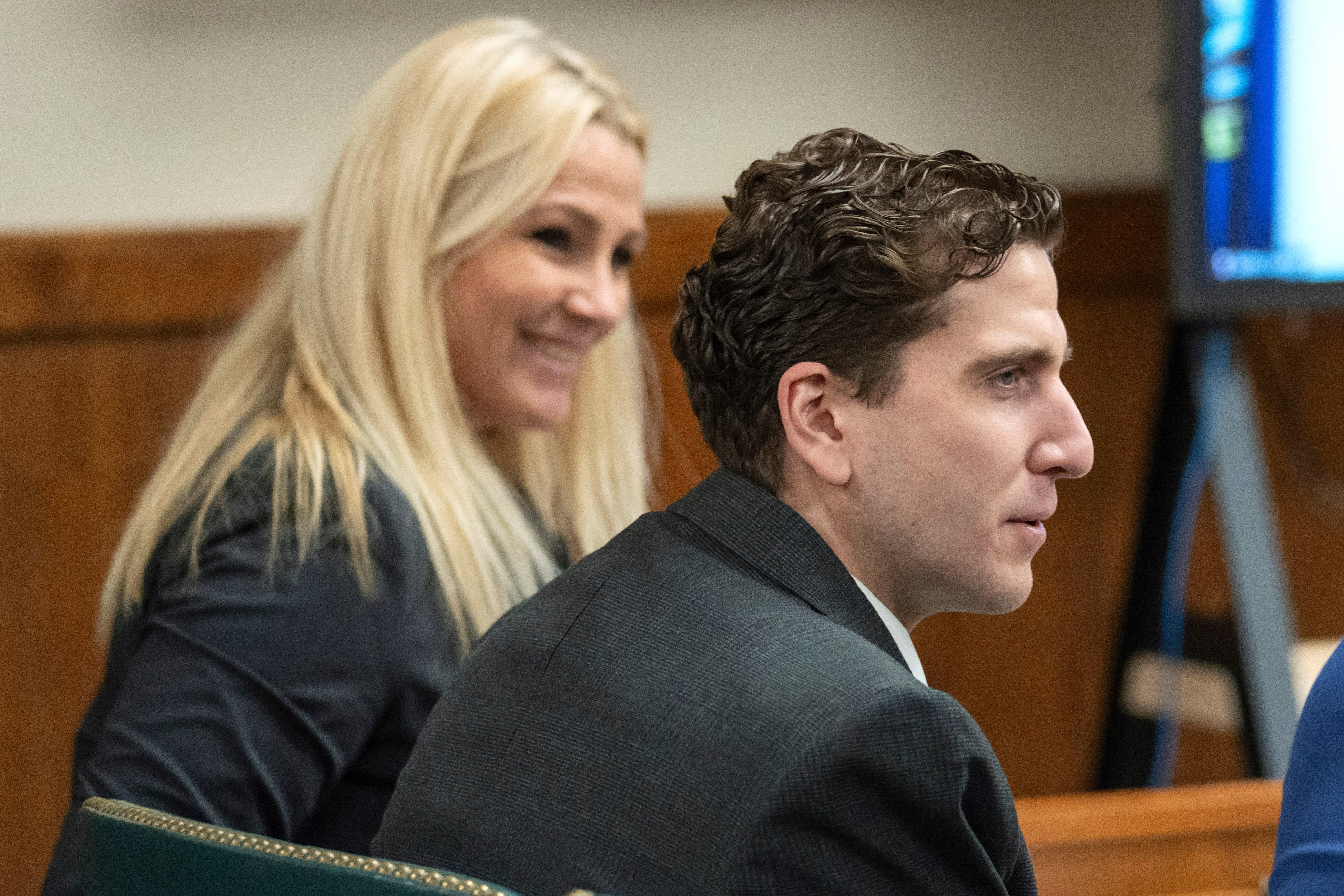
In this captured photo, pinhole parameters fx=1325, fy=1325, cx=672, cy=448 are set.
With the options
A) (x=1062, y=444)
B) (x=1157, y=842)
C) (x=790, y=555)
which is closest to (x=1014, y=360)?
(x=1062, y=444)

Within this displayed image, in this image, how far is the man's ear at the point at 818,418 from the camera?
0.77 meters

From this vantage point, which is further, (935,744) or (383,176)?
(383,176)

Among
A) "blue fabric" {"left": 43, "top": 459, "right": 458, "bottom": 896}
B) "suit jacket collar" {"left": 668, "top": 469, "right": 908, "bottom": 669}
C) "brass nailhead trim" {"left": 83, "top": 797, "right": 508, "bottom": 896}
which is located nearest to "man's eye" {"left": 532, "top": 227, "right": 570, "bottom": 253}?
"blue fabric" {"left": 43, "top": 459, "right": 458, "bottom": 896}

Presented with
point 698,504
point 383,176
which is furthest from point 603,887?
point 383,176

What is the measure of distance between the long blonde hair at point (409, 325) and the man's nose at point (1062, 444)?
0.58 meters

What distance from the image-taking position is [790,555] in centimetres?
76

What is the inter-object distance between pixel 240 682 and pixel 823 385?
0.55m

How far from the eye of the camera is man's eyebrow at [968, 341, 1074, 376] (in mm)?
751

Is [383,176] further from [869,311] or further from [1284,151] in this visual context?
[1284,151]

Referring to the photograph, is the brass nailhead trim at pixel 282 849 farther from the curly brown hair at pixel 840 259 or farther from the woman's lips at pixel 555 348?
the woman's lips at pixel 555 348

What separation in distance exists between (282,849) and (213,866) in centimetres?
4

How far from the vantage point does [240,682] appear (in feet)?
3.40

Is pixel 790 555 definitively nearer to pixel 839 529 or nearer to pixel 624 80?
pixel 839 529

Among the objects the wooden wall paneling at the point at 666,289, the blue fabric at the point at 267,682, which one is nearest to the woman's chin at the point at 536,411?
the blue fabric at the point at 267,682
